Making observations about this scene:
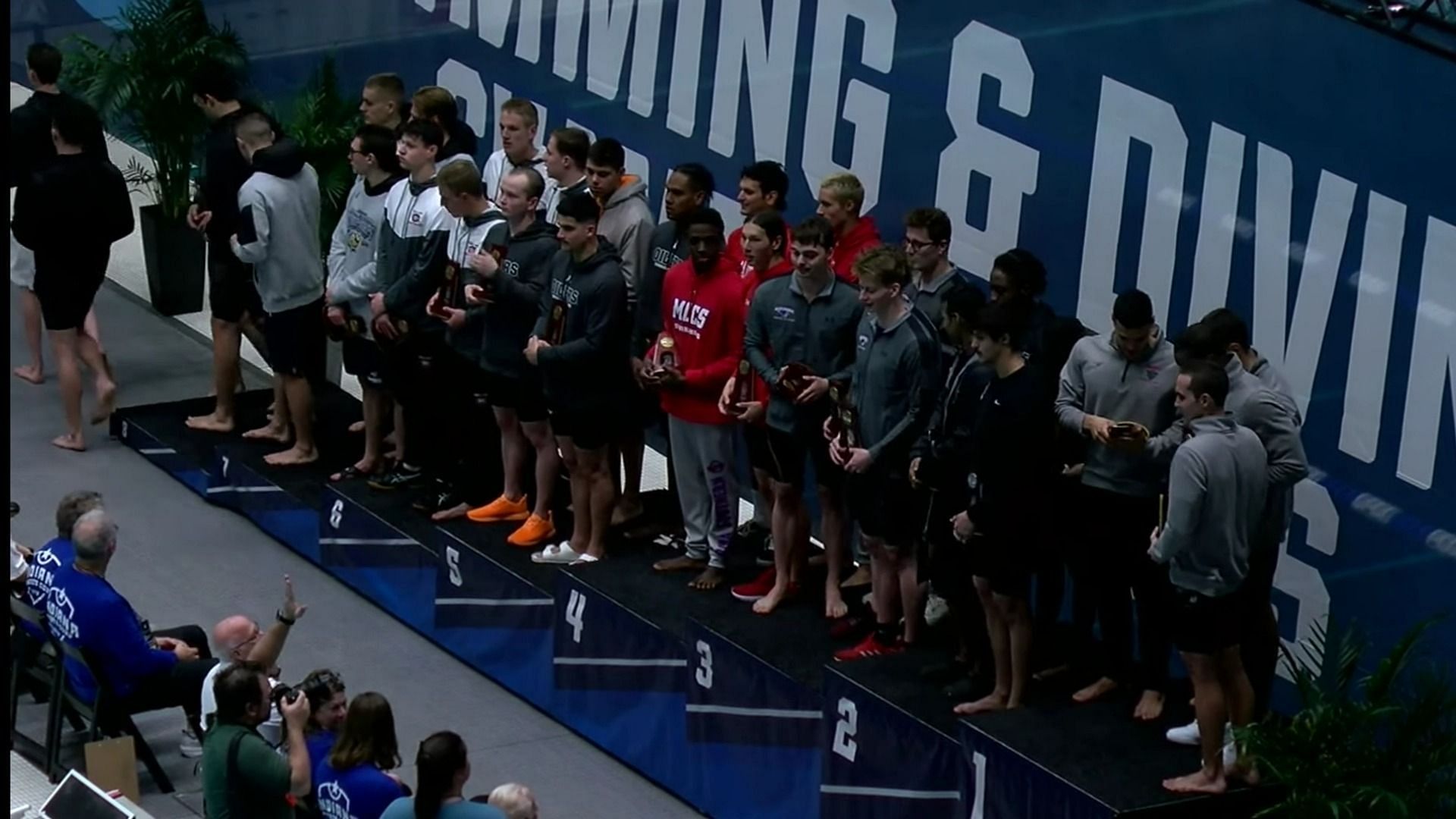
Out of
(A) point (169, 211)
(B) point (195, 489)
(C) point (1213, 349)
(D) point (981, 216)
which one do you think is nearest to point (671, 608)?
(D) point (981, 216)

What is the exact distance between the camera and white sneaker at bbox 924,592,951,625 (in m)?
8.01

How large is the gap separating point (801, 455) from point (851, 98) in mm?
2018

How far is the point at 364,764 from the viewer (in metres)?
6.74

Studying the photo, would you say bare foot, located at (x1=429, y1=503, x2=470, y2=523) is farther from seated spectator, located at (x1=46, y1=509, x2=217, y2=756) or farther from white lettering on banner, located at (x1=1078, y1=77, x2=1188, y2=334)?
white lettering on banner, located at (x1=1078, y1=77, x2=1188, y2=334)

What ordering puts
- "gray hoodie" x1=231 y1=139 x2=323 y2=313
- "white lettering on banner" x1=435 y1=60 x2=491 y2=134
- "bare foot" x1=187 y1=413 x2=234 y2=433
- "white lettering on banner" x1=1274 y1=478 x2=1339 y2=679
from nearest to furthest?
"white lettering on banner" x1=1274 y1=478 x2=1339 y2=679 < "gray hoodie" x1=231 y1=139 x2=323 y2=313 < "bare foot" x1=187 y1=413 x2=234 y2=433 < "white lettering on banner" x1=435 y1=60 x2=491 y2=134

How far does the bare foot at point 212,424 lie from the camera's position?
11500mm

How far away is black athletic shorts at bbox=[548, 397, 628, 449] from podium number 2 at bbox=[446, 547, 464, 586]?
762 millimetres

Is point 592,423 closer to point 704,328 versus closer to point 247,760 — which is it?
point 704,328

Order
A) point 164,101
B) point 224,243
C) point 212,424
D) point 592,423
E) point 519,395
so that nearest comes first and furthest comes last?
1. point 592,423
2. point 519,395
3. point 224,243
4. point 212,424
5. point 164,101

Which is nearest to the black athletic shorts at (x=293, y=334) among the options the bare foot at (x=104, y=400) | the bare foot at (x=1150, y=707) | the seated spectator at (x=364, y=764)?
the bare foot at (x=104, y=400)

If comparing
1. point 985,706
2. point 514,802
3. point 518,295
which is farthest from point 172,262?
point 514,802

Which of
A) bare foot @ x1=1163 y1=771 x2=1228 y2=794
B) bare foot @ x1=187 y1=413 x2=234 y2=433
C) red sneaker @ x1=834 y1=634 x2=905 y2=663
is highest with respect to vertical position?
bare foot @ x1=1163 y1=771 x2=1228 y2=794

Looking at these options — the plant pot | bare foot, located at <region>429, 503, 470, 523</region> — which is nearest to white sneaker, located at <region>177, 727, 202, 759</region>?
bare foot, located at <region>429, 503, 470, 523</region>

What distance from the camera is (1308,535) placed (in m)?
7.98
